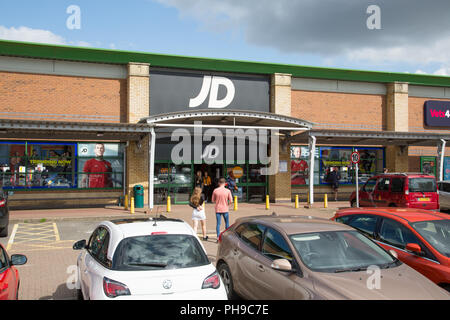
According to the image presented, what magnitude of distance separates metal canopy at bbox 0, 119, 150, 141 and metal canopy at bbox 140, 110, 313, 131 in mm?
978

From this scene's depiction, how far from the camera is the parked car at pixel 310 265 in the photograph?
442 centimetres

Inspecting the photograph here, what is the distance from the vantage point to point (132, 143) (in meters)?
19.5

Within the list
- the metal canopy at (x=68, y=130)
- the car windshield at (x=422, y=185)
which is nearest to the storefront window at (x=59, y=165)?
the metal canopy at (x=68, y=130)

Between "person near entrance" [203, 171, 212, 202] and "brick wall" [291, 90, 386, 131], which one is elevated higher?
"brick wall" [291, 90, 386, 131]

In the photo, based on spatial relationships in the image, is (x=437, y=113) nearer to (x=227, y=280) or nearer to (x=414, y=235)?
(x=414, y=235)

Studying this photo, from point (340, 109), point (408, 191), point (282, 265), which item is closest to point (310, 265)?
point (282, 265)

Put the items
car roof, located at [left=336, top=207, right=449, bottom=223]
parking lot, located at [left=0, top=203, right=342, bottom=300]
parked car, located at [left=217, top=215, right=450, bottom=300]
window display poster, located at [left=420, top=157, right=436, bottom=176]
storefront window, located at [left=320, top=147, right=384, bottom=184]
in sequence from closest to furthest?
1. parked car, located at [left=217, top=215, right=450, bottom=300]
2. car roof, located at [left=336, top=207, right=449, bottom=223]
3. parking lot, located at [left=0, top=203, right=342, bottom=300]
4. storefront window, located at [left=320, top=147, right=384, bottom=184]
5. window display poster, located at [left=420, top=157, right=436, bottom=176]

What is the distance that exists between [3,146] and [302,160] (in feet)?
49.4

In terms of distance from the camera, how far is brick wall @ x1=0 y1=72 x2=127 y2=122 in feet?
59.3

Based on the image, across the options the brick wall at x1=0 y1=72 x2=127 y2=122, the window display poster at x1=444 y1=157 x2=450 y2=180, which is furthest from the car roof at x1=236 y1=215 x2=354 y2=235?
the window display poster at x1=444 y1=157 x2=450 y2=180

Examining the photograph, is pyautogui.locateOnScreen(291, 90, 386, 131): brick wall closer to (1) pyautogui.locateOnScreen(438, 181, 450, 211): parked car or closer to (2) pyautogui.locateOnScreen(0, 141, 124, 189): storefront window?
(1) pyautogui.locateOnScreen(438, 181, 450, 211): parked car

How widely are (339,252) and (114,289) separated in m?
2.86

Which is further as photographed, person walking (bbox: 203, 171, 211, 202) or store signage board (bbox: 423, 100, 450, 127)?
store signage board (bbox: 423, 100, 450, 127)

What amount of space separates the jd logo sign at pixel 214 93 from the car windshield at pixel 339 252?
15.8 m
